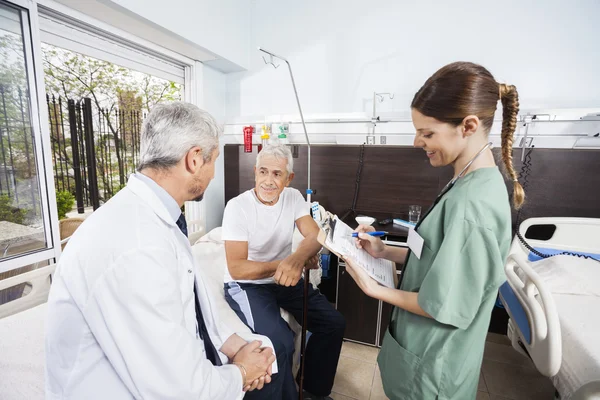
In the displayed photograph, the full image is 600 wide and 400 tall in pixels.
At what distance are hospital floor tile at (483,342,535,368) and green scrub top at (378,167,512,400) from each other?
1393 millimetres

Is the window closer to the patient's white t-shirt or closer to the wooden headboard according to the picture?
the patient's white t-shirt

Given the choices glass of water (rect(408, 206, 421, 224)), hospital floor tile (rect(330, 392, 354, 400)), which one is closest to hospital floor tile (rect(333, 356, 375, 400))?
hospital floor tile (rect(330, 392, 354, 400))

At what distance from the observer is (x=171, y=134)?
84 cm

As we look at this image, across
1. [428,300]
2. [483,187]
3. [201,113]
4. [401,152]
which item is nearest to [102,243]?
[201,113]

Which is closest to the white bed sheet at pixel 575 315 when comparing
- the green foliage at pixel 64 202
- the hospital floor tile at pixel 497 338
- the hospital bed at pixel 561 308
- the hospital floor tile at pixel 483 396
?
the hospital bed at pixel 561 308

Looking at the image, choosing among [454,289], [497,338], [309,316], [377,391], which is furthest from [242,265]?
[497,338]

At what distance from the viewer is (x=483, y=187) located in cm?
79

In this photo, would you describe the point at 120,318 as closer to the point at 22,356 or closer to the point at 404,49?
the point at 22,356

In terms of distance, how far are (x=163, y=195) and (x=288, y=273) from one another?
30.1 inches

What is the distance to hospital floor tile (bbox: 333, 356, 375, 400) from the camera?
1729 millimetres

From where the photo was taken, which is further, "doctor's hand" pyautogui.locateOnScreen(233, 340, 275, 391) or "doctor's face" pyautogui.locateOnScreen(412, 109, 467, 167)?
"doctor's hand" pyautogui.locateOnScreen(233, 340, 275, 391)

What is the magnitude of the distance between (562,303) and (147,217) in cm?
173

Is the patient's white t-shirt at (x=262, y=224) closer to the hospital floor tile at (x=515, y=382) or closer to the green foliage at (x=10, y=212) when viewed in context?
the green foliage at (x=10, y=212)

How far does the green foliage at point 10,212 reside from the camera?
61.3 inches
